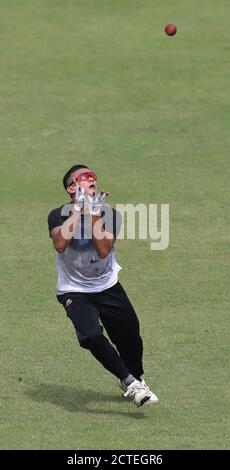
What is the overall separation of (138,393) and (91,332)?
72 centimetres

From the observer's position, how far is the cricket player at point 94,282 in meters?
11.0

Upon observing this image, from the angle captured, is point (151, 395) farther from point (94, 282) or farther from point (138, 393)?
point (94, 282)

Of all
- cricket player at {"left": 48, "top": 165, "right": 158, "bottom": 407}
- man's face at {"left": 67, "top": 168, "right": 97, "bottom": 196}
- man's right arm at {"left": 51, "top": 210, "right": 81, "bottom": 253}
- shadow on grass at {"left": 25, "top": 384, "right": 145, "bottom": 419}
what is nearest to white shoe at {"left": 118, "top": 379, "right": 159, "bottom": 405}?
cricket player at {"left": 48, "top": 165, "right": 158, "bottom": 407}

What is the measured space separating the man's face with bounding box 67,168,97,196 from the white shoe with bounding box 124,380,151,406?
1859 mm

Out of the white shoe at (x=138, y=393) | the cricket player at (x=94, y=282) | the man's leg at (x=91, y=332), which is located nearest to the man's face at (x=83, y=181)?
the cricket player at (x=94, y=282)

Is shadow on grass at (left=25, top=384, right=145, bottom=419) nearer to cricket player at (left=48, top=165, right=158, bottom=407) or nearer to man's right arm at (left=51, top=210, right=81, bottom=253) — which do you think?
cricket player at (left=48, top=165, right=158, bottom=407)

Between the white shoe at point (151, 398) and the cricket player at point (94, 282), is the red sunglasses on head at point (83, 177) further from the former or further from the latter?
the white shoe at point (151, 398)

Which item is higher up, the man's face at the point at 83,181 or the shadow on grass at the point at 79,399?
the man's face at the point at 83,181

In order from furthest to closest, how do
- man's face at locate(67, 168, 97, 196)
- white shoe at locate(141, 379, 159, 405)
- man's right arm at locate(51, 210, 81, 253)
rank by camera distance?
white shoe at locate(141, 379, 159, 405), man's face at locate(67, 168, 97, 196), man's right arm at locate(51, 210, 81, 253)

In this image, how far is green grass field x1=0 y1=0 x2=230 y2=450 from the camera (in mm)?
11312

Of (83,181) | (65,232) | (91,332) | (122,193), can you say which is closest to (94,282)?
(91,332)

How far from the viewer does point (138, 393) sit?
11.1m
